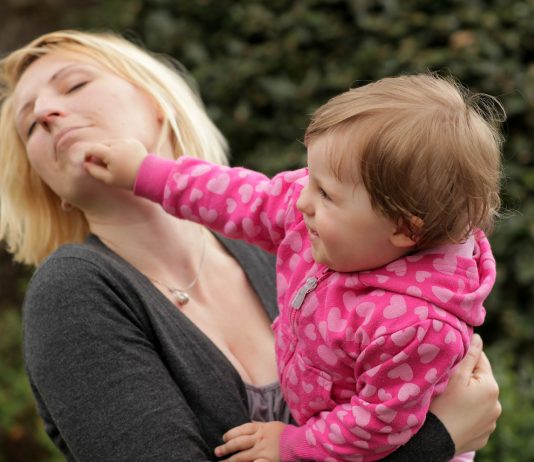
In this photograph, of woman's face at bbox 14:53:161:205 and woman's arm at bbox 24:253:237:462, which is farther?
woman's face at bbox 14:53:161:205

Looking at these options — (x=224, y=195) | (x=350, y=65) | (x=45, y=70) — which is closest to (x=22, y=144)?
(x=45, y=70)

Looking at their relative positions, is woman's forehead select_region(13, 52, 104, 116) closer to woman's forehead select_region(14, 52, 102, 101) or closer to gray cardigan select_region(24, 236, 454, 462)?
woman's forehead select_region(14, 52, 102, 101)

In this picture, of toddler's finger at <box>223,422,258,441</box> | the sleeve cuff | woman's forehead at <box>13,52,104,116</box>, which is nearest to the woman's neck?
the sleeve cuff

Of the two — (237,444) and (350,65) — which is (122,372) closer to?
(237,444)

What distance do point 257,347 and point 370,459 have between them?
1.79 ft

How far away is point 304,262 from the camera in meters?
2.00

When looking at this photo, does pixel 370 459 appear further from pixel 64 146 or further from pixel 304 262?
pixel 64 146

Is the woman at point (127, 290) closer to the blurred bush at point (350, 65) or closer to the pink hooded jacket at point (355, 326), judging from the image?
the pink hooded jacket at point (355, 326)

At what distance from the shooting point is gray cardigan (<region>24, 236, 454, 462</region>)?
1.97 meters

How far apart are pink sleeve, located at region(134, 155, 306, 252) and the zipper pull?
7.1 inches

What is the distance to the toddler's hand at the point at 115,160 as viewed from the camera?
7.19ft

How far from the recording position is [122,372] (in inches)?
79.1

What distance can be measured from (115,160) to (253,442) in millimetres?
707

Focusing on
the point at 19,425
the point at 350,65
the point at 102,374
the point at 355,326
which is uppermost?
the point at 355,326
